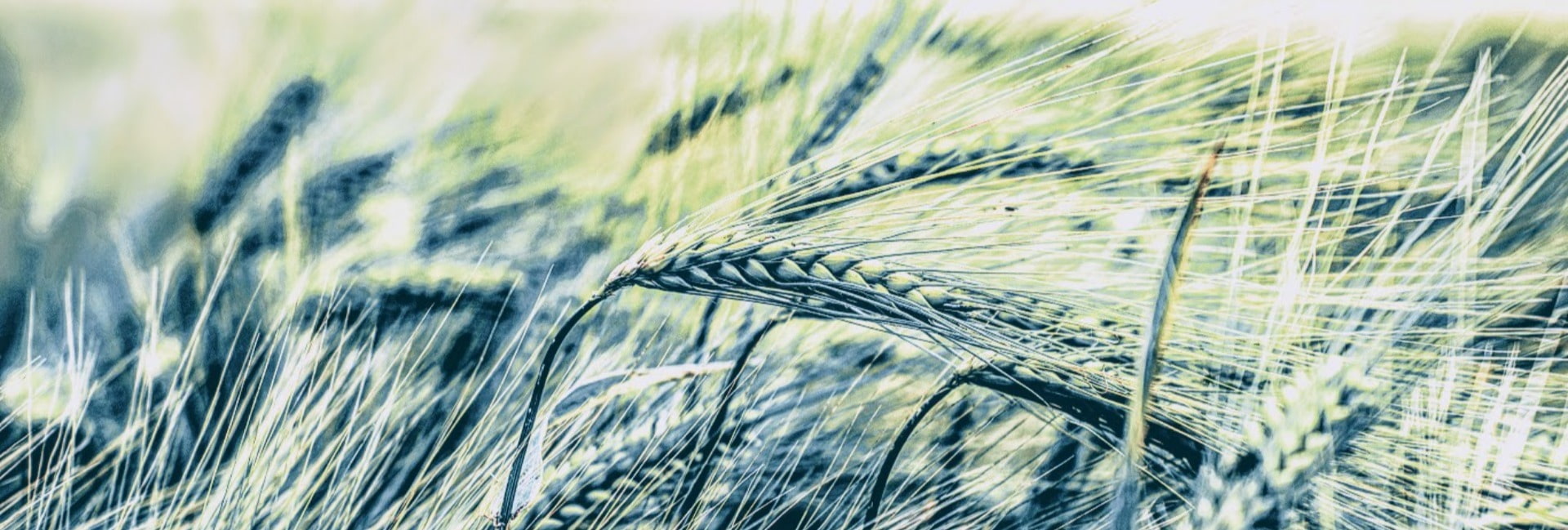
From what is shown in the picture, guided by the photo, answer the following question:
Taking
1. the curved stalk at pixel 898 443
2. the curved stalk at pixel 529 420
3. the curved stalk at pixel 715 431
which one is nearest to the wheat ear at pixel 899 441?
the curved stalk at pixel 898 443

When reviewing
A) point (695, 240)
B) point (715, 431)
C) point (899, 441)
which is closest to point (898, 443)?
point (899, 441)

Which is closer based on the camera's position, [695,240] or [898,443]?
Result: [695,240]

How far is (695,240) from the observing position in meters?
0.94

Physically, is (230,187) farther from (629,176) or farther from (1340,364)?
(1340,364)

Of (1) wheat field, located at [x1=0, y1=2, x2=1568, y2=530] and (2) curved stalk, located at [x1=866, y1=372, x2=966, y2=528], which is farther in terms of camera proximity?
(2) curved stalk, located at [x1=866, y1=372, x2=966, y2=528]

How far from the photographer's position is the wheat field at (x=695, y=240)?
3.09 feet

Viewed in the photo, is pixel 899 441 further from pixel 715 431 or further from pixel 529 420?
pixel 529 420

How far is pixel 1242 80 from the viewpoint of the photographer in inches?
39.0

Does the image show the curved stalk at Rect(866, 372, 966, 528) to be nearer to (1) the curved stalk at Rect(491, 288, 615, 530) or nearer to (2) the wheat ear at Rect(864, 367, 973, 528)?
(2) the wheat ear at Rect(864, 367, 973, 528)

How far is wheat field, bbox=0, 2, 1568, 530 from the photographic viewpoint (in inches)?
37.1

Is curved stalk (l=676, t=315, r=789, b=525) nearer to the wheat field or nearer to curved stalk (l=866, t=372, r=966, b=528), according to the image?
the wheat field

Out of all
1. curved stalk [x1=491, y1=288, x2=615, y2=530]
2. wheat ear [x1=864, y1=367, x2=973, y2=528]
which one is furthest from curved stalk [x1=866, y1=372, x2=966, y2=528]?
curved stalk [x1=491, y1=288, x2=615, y2=530]

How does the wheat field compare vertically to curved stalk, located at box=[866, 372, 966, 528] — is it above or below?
above

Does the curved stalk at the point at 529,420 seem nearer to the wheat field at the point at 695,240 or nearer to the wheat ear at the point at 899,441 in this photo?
the wheat field at the point at 695,240
